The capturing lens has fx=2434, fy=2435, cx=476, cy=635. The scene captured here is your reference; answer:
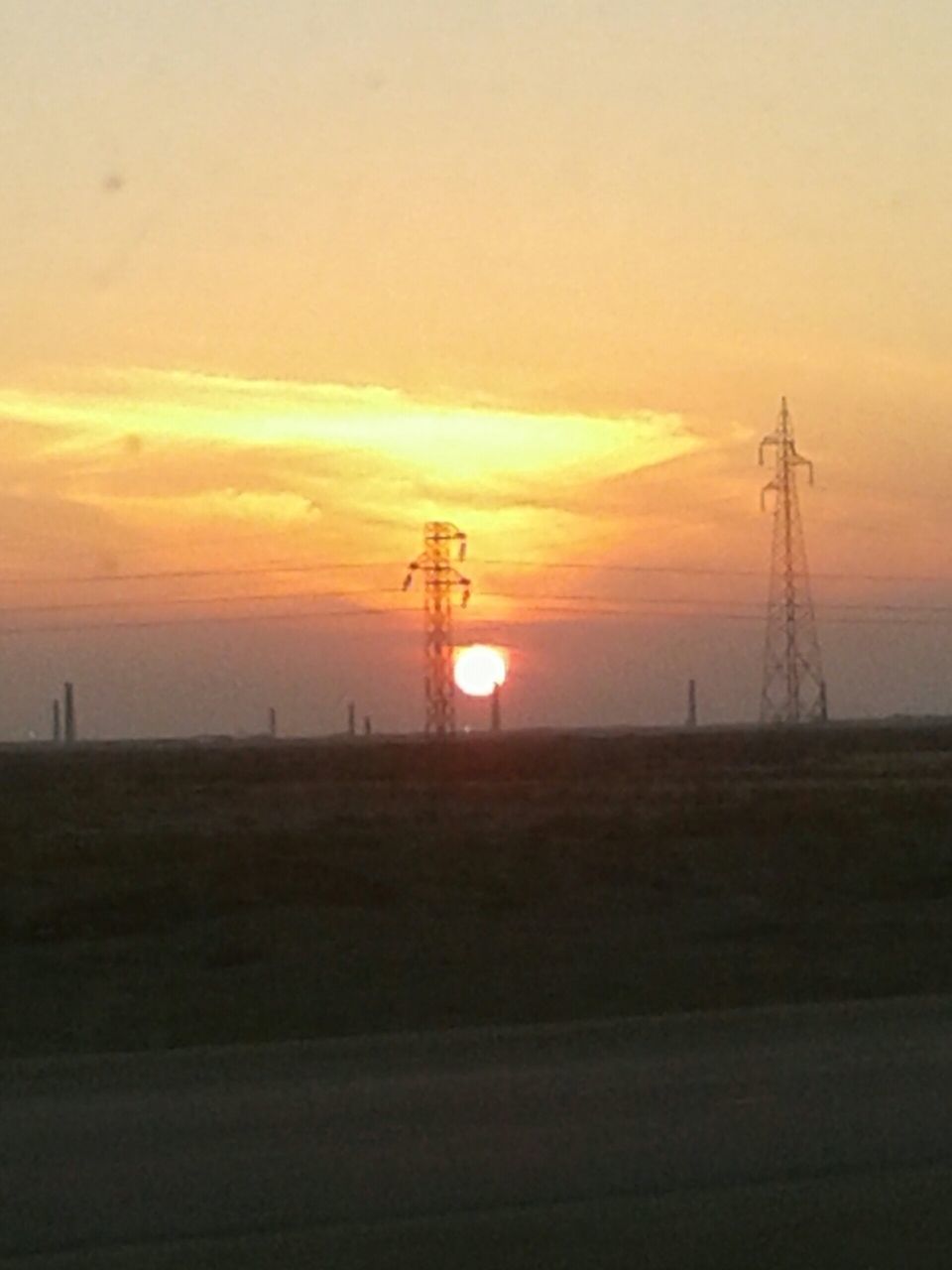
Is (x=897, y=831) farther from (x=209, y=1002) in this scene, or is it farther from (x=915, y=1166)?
(x=915, y=1166)

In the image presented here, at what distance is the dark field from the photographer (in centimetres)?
2241

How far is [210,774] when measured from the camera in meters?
89.6

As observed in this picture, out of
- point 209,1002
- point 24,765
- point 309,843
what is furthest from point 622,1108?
point 24,765

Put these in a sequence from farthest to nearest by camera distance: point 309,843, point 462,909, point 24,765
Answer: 1. point 24,765
2. point 309,843
3. point 462,909

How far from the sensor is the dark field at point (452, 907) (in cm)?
2241

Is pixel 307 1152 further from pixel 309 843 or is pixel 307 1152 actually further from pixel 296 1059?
pixel 309 843

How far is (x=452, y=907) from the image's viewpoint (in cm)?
3152

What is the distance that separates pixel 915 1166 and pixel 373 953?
48.8ft

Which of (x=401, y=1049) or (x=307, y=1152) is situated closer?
(x=307, y=1152)

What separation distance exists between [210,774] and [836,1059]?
75.6m

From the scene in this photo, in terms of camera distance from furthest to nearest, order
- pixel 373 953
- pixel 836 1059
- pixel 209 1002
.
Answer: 1. pixel 373 953
2. pixel 209 1002
3. pixel 836 1059

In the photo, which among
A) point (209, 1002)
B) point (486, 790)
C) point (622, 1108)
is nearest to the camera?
point (622, 1108)

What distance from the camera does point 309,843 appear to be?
141 feet

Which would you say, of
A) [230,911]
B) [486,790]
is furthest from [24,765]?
[230,911]
